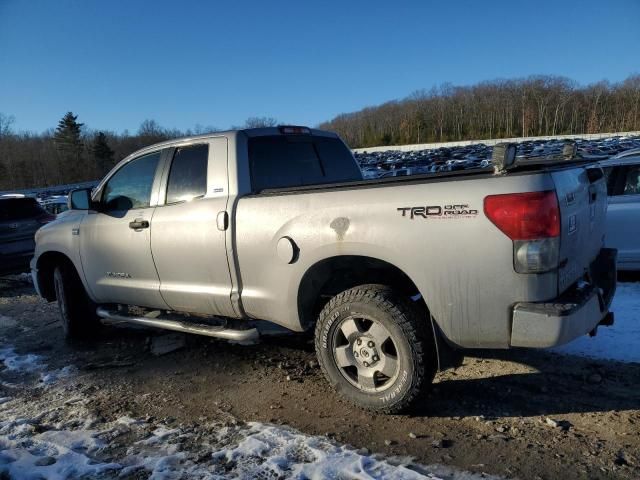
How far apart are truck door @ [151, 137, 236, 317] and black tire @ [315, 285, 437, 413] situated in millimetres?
993

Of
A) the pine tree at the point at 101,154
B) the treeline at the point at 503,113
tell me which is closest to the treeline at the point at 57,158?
the pine tree at the point at 101,154

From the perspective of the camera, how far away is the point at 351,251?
10.7 ft

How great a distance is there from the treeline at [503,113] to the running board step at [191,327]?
110m

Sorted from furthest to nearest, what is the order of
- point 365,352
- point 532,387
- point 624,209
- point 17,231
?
point 17,231, point 624,209, point 532,387, point 365,352

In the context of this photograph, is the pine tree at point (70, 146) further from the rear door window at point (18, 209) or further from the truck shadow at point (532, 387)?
the truck shadow at point (532, 387)

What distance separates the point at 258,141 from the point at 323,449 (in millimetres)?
2479

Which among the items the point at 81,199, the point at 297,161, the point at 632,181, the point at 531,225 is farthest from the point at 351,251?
the point at 632,181

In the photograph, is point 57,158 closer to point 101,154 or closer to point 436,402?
point 101,154

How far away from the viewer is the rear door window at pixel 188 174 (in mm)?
4172

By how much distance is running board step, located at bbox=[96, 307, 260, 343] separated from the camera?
3871 millimetres

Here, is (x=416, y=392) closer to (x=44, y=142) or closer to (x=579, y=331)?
(x=579, y=331)

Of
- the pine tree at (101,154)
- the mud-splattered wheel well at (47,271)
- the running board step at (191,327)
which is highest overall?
the pine tree at (101,154)

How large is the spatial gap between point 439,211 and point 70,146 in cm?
9051

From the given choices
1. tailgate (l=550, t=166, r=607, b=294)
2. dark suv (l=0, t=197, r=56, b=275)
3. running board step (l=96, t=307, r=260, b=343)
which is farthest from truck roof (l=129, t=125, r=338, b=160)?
dark suv (l=0, t=197, r=56, b=275)
